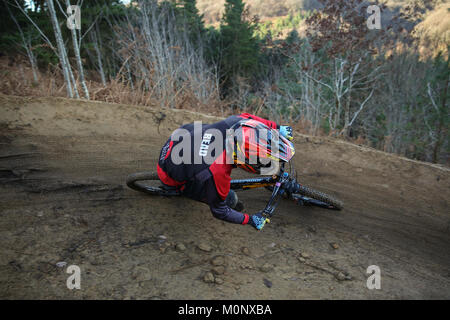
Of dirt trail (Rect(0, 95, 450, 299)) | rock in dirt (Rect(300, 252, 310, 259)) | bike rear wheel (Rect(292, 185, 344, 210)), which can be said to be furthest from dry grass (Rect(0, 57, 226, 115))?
rock in dirt (Rect(300, 252, 310, 259))

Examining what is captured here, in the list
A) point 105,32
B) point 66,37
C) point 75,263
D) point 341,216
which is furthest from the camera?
point 105,32

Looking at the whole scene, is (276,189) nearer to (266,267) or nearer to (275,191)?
(275,191)

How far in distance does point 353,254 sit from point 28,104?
6.37 metres

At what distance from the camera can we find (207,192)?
261 centimetres

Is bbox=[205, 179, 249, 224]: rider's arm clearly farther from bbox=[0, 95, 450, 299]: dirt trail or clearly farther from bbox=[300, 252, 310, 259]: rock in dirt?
bbox=[300, 252, 310, 259]: rock in dirt

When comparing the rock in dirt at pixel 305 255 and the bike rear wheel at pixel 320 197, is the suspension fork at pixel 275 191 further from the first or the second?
the rock in dirt at pixel 305 255

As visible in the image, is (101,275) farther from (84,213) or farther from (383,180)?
(383,180)

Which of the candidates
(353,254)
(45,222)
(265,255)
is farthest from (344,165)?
(45,222)

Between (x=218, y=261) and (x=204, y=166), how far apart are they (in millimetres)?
1295

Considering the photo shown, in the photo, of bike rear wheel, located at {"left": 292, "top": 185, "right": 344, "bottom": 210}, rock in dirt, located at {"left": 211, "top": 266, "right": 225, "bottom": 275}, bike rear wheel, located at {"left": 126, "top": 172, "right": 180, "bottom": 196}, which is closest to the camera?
rock in dirt, located at {"left": 211, "top": 266, "right": 225, "bottom": 275}

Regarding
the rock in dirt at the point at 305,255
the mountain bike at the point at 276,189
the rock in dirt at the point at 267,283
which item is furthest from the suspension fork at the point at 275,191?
the rock in dirt at the point at 267,283

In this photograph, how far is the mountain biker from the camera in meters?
2.55

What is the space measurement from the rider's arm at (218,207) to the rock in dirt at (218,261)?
2.08 feet

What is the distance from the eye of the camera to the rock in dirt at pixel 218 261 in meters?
3.07
